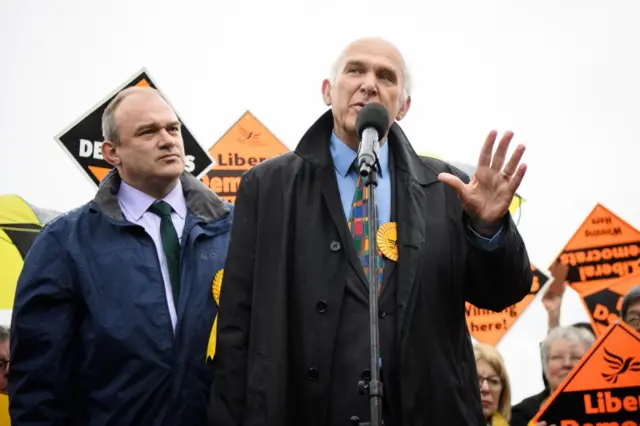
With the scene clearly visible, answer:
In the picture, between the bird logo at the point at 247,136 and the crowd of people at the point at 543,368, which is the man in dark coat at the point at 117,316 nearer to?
the crowd of people at the point at 543,368

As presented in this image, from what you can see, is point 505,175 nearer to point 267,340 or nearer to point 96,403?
point 267,340

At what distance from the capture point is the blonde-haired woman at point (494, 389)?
5262 mm

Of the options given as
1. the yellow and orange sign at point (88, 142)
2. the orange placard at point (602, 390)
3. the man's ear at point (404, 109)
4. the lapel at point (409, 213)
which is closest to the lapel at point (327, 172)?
the lapel at point (409, 213)

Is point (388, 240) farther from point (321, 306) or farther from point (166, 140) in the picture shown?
point (166, 140)

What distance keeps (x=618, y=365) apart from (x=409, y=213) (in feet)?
8.26

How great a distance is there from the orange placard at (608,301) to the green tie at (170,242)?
419 cm

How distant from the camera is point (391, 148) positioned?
3027 millimetres

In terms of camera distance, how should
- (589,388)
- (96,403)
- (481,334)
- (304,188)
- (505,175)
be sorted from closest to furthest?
(505,175) → (304,188) → (96,403) → (589,388) → (481,334)

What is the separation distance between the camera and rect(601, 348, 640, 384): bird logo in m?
4.73

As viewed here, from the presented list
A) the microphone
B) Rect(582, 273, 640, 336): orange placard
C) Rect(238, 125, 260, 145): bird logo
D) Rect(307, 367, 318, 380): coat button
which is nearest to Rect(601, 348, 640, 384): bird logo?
Rect(582, 273, 640, 336): orange placard

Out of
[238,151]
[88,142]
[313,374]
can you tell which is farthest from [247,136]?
[313,374]

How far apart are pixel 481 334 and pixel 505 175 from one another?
4.29 m

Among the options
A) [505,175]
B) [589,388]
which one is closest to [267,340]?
[505,175]

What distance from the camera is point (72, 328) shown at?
3.33 meters
